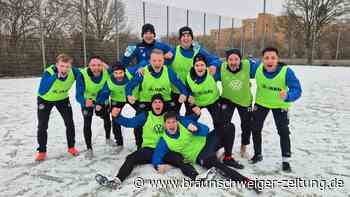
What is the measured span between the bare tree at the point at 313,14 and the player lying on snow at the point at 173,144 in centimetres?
3201

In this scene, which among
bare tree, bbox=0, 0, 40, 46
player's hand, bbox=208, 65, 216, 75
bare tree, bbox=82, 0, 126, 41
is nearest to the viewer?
player's hand, bbox=208, 65, 216, 75

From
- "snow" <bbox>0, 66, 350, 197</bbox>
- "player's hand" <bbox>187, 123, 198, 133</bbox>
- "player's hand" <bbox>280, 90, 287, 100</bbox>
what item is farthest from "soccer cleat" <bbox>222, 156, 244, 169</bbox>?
"player's hand" <bbox>280, 90, 287, 100</bbox>

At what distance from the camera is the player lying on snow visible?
3779 millimetres

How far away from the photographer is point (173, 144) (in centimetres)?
393

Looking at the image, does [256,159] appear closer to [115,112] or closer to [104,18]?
[115,112]

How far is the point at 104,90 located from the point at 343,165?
352 centimetres

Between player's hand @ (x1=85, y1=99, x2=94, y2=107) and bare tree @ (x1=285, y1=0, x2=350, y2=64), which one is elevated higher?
bare tree @ (x1=285, y1=0, x2=350, y2=64)

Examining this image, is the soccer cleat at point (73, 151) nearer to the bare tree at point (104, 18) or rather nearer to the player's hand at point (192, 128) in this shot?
the player's hand at point (192, 128)

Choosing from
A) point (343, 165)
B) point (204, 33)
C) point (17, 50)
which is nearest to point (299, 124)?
point (343, 165)

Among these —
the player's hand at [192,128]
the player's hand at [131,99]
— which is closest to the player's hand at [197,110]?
the player's hand at [192,128]

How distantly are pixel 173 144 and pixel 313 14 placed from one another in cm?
3503

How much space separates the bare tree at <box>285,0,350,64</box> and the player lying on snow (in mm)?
32011

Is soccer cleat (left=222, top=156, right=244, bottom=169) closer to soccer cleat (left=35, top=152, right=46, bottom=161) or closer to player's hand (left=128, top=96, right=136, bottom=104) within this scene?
player's hand (left=128, top=96, right=136, bottom=104)

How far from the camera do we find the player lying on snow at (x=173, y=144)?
3779 millimetres
